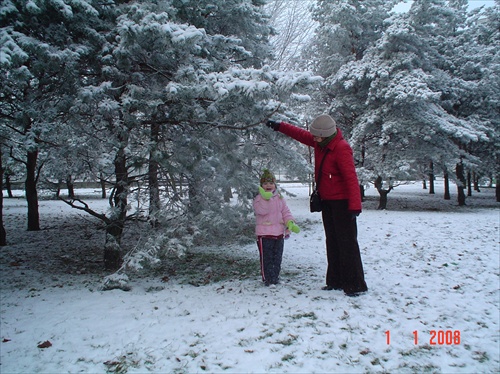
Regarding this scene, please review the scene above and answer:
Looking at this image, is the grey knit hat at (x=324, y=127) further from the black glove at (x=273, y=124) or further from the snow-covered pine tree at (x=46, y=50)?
the snow-covered pine tree at (x=46, y=50)

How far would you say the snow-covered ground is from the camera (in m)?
2.97

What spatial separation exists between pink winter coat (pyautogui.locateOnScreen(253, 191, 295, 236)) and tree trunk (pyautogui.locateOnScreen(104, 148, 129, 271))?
205 cm

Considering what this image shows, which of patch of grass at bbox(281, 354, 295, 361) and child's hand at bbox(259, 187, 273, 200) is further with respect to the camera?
child's hand at bbox(259, 187, 273, 200)

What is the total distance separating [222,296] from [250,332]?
1.19 m

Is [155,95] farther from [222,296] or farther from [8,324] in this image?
[8,324]

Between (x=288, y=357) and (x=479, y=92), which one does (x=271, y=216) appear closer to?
(x=288, y=357)

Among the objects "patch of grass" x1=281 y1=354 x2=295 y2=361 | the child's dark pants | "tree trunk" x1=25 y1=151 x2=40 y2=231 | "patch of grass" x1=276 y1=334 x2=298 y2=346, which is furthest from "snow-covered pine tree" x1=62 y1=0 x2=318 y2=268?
"tree trunk" x1=25 y1=151 x2=40 y2=231

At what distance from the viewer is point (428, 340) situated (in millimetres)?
3281

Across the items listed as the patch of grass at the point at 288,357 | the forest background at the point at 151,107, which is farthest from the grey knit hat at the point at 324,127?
the patch of grass at the point at 288,357

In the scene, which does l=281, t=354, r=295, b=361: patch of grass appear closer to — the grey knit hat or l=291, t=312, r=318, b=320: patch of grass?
l=291, t=312, r=318, b=320: patch of grass

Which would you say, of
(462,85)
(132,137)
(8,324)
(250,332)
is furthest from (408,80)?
(8,324)

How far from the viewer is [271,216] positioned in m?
4.84
